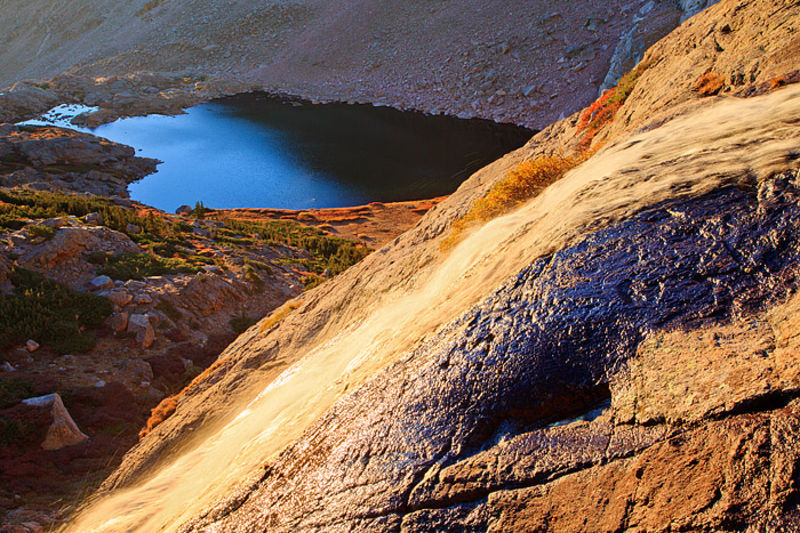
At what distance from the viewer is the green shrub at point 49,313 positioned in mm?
14500

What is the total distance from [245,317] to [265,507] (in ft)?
50.5

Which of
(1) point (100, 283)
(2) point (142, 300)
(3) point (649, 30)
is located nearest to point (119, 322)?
(2) point (142, 300)

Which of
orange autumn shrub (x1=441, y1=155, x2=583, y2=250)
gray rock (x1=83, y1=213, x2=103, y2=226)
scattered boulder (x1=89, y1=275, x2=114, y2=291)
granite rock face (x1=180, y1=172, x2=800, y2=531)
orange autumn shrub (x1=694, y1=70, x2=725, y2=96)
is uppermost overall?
gray rock (x1=83, y1=213, x2=103, y2=226)

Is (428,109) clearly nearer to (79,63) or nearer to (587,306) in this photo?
(587,306)

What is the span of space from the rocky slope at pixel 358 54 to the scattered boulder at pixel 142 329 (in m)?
44.8

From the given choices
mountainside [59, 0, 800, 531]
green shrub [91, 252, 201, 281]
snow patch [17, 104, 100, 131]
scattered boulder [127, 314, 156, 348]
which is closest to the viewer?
mountainside [59, 0, 800, 531]

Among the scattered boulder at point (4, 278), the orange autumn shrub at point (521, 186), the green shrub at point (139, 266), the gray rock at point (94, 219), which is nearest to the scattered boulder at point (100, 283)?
the green shrub at point (139, 266)

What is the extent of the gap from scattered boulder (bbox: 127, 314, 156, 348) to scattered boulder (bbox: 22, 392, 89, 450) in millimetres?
3465

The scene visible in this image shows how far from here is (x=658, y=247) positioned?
195 inches

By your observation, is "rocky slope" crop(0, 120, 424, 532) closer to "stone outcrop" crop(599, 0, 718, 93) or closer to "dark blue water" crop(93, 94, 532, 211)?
"dark blue water" crop(93, 94, 532, 211)

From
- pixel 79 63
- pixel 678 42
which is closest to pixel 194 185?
pixel 678 42

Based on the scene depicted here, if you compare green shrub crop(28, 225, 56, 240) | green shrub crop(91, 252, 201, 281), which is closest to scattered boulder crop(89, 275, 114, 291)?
green shrub crop(91, 252, 201, 281)

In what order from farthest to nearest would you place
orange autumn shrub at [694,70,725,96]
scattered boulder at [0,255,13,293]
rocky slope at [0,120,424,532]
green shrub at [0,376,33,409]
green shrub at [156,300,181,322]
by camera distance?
green shrub at [156,300,181,322] → scattered boulder at [0,255,13,293] → green shrub at [0,376,33,409] → rocky slope at [0,120,424,532] → orange autumn shrub at [694,70,725,96]

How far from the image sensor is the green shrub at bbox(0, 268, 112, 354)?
14.5 m
